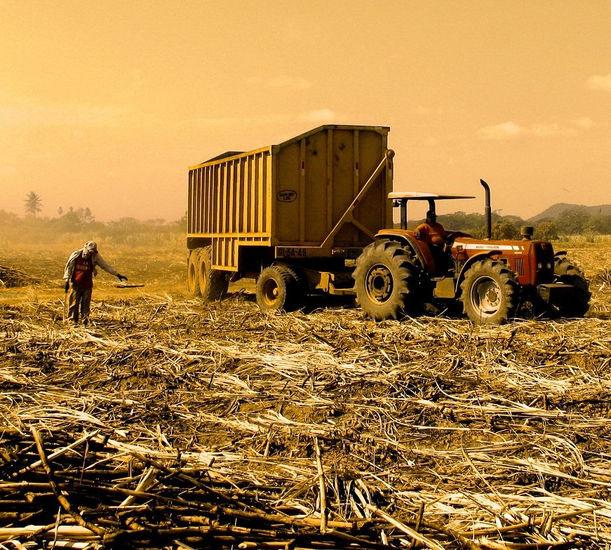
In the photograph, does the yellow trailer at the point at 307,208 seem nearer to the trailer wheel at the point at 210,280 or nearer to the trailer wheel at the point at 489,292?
the trailer wheel at the point at 210,280

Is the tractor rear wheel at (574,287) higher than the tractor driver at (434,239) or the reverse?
the reverse

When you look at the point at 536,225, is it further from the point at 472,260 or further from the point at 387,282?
the point at 472,260

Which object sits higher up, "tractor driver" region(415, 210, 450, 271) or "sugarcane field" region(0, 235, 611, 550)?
"tractor driver" region(415, 210, 450, 271)

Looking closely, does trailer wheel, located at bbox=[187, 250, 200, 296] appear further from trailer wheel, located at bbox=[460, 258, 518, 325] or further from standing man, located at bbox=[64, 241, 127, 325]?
trailer wheel, located at bbox=[460, 258, 518, 325]

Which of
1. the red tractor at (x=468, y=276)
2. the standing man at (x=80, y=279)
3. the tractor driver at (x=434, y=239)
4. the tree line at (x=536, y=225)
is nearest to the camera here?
the red tractor at (x=468, y=276)

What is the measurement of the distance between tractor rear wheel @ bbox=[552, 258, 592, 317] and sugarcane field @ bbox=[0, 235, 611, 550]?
1.59 ft

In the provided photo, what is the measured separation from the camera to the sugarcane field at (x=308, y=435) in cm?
357

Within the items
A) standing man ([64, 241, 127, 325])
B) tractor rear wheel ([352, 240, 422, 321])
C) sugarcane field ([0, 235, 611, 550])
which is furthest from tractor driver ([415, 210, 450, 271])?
standing man ([64, 241, 127, 325])

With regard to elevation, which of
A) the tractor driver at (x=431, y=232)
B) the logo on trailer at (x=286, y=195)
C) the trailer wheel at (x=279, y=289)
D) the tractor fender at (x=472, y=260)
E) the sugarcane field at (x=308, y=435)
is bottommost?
the sugarcane field at (x=308, y=435)

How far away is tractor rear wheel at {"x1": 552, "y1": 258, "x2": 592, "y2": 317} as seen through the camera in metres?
10.7

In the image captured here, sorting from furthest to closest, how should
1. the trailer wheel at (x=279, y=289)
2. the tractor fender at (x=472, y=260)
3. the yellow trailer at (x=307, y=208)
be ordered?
the yellow trailer at (x=307, y=208) < the trailer wheel at (x=279, y=289) < the tractor fender at (x=472, y=260)

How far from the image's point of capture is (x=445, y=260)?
11406mm

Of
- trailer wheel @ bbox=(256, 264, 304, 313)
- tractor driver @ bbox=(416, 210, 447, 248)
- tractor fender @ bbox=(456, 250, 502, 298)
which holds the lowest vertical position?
trailer wheel @ bbox=(256, 264, 304, 313)

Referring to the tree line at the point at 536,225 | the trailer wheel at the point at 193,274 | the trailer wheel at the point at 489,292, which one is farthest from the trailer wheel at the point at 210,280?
the tree line at the point at 536,225
